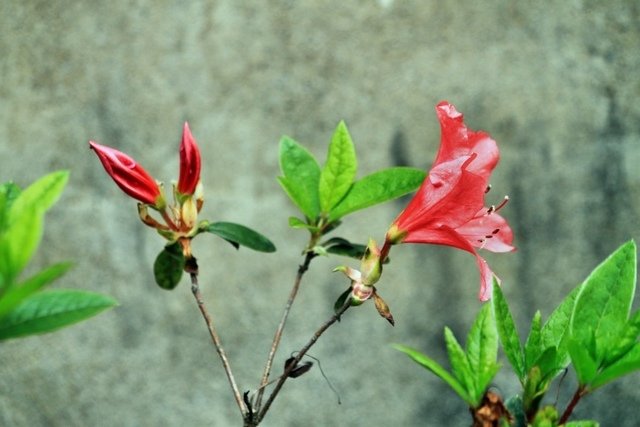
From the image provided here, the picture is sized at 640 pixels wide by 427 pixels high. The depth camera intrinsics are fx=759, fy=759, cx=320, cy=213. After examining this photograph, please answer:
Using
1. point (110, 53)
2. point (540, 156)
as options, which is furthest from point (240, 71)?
point (540, 156)

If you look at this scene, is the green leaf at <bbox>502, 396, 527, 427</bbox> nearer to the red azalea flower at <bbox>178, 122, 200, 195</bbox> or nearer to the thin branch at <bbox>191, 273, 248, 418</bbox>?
the thin branch at <bbox>191, 273, 248, 418</bbox>

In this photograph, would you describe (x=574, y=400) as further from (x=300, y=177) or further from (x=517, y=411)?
(x=300, y=177)

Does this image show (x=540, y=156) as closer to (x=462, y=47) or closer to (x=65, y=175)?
(x=462, y=47)

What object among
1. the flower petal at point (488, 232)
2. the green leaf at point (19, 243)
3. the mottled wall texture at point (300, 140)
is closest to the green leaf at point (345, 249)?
the flower petal at point (488, 232)

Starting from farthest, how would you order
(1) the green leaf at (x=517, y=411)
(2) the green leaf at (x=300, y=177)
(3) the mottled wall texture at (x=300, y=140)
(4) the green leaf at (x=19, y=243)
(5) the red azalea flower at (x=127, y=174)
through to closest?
(3) the mottled wall texture at (x=300, y=140)
(2) the green leaf at (x=300, y=177)
(5) the red azalea flower at (x=127, y=174)
(1) the green leaf at (x=517, y=411)
(4) the green leaf at (x=19, y=243)

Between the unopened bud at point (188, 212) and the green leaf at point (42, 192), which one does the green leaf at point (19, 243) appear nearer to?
the green leaf at point (42, 192)

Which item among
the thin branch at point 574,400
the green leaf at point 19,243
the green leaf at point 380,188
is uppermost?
the green leaf at point 19,243

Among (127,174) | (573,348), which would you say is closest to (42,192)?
(127,174)
